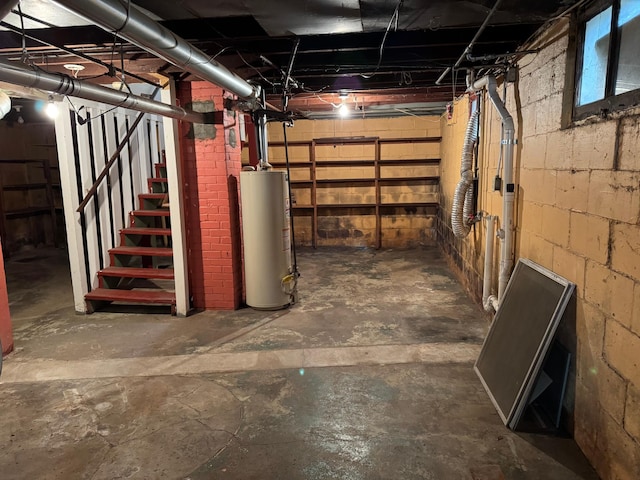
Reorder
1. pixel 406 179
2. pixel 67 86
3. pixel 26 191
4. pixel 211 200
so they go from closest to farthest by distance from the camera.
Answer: pixel 67 86
pixel 211 200
pixel 406 179
pixel 26 191

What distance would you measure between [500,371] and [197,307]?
3065mm

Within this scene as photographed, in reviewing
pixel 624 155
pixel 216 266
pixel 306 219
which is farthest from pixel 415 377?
pixel 306 219

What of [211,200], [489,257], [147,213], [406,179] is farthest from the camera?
[406,179]

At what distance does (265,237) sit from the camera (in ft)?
14.5

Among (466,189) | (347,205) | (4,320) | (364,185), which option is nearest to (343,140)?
(364,185)

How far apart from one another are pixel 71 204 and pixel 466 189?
4036 millimetres

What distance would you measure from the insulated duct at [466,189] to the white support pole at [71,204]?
3.94 metres

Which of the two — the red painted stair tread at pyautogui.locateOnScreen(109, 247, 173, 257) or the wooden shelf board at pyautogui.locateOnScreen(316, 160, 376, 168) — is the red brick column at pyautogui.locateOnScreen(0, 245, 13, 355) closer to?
the red painted stair tread at pyautogui.locateOnScreen(109, 247, 173, 257)

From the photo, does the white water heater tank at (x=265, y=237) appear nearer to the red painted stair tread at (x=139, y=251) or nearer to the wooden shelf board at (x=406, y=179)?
the red painted stair tread at (x=139, y=251)

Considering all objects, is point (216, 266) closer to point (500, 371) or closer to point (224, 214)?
point (224, 214)

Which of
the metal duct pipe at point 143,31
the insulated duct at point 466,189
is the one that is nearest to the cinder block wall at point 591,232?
the insulated duct at point 466,189

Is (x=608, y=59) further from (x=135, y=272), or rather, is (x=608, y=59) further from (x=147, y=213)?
(x=147, y=213)

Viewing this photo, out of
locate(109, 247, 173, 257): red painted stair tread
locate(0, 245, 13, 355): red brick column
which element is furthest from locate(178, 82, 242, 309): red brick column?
locate(0, 245, 13, 355): red brick column

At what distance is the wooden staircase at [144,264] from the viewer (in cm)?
457
